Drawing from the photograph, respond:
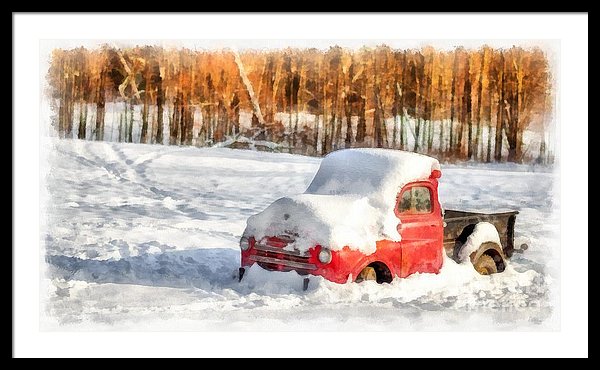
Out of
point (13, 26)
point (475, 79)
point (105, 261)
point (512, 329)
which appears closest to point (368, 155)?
point (475, 79)

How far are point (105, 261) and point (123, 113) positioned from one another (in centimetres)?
157

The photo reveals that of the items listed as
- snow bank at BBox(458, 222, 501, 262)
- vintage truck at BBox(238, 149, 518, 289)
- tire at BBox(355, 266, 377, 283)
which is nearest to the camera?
vintage truck at BBox(238, 149, 518, 289)

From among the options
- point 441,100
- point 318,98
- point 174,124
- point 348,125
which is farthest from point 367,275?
point 174,124

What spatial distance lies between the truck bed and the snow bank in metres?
0.12

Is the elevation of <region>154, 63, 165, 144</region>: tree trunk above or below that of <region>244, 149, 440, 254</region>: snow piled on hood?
above

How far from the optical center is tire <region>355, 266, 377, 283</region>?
26.9 feet

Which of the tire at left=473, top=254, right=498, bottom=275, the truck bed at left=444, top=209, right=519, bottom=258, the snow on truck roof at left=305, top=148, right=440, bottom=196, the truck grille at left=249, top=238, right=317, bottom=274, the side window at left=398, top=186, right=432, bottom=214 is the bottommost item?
the tire at left=473, top=254, right=498, bottom=275

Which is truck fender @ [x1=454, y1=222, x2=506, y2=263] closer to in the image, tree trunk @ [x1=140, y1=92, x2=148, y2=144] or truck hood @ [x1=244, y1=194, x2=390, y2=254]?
truck hood @ [x1=244, y1=194, x2=390, y2=254]

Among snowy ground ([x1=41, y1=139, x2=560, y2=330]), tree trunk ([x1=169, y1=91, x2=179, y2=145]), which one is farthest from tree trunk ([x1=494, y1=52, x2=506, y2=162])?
tree trunk ([x1=169, y1=91, x2=179, y2=145])

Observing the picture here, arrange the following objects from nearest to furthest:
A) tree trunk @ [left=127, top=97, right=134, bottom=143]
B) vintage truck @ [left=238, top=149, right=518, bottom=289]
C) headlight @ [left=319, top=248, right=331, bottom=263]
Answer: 1. headlight @ [left=319, top=248, right=331, bottom=263]
2. vintage truck @ [left=238, top=149, right=518, bottom=289]
3. tree trunk @ [left=127, top=97, right=134, bottom=143]

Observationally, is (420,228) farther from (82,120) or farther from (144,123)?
(82,120)

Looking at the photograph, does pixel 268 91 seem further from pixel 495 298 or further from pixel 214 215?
pixel 495 298

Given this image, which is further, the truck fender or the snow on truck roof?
the truck fender

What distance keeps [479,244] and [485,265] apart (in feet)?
0.80
